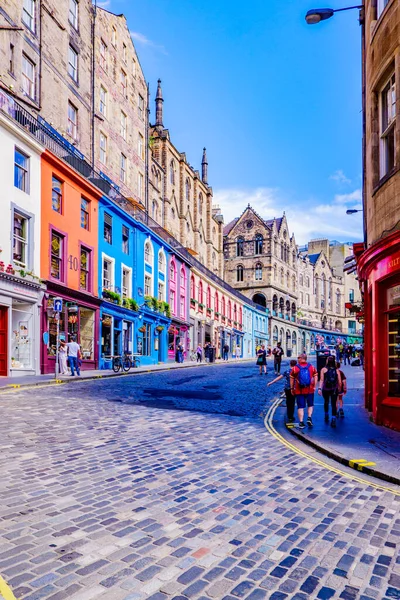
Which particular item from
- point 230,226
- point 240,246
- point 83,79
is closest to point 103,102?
point 83,79

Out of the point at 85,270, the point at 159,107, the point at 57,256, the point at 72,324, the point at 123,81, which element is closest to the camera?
the point at 57,256

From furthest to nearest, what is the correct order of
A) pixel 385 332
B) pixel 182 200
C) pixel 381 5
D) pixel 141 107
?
pixel 182 200
pixel 141 107
pixel 381 5
pixel 385 332

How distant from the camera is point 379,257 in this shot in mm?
10273

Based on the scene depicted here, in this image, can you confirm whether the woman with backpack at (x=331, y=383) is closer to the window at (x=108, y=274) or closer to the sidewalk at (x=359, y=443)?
the sidewalk at (x=359, y=443)

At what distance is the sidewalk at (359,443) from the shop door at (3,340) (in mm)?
12611

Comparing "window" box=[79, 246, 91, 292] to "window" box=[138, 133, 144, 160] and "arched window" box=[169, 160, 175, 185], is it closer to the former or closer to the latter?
"window" box=[138, 133, 144, 160]

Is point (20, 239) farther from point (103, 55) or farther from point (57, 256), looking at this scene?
point (103, 55)

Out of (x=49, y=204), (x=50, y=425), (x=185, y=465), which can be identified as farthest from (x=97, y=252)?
(x=185, y=465)

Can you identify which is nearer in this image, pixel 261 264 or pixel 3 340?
pixel 3 340

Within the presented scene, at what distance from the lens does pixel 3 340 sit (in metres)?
19.3

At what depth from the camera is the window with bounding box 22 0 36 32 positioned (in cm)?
2509

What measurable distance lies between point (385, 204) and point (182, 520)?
319 inches

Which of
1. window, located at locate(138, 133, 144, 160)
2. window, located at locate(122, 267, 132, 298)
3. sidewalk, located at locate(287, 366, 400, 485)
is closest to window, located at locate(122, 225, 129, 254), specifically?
window, located at locate(122, 267, 132, 298)

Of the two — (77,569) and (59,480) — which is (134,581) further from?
(59,480)
